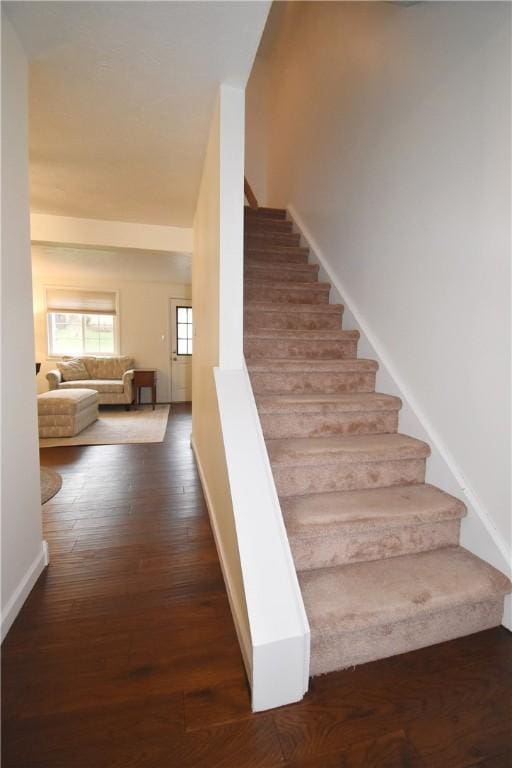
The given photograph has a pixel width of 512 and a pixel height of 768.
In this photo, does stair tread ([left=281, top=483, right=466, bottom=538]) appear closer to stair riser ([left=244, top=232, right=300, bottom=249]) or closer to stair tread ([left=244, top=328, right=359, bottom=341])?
stair tread ([left=244, top=328, right=359, bottom=341])

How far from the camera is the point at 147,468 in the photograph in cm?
312

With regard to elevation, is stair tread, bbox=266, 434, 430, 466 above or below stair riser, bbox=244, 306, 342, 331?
below

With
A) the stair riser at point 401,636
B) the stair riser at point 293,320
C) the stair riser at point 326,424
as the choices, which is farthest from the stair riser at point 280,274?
the stair riser at point 401,636

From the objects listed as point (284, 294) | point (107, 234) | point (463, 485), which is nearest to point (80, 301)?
point (107, 234)

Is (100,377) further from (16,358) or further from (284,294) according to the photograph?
(16,358)

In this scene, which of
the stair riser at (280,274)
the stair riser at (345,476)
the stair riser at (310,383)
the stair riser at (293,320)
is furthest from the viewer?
the stair riser at (280,274)

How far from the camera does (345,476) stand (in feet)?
5.62

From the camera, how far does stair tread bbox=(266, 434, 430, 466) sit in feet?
5.48

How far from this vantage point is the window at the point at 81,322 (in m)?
6.24

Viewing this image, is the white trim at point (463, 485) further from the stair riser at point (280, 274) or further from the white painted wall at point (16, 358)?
the white painted wall at point (16, 358)

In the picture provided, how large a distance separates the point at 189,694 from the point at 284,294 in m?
2.65

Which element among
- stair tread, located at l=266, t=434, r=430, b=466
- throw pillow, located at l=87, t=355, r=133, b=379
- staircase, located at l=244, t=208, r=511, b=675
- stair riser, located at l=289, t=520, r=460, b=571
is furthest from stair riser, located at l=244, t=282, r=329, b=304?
throw pillow, located at l=87, t=355, r=133, b=379

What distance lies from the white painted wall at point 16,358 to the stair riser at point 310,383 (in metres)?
1.23

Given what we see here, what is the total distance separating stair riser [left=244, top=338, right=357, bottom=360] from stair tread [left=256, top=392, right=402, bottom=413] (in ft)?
1.30
